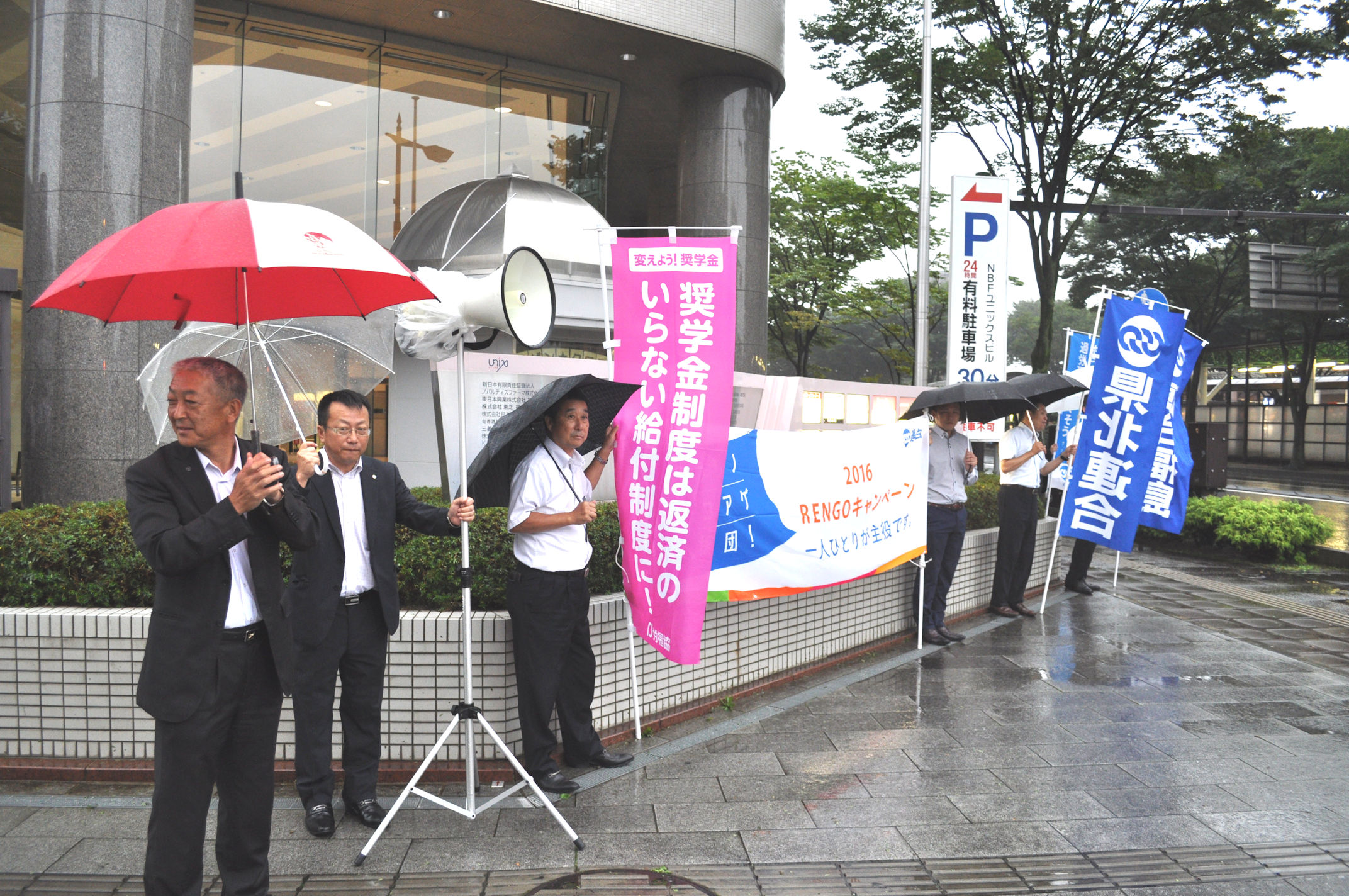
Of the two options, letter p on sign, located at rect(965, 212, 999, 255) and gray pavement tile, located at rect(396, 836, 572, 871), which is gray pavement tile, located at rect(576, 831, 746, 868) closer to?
gray pavement tile, located at rect(396, 836, 572, 871)

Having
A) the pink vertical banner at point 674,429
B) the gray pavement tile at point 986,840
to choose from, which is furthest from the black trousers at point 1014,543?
the gray pavement tile at point 986,840

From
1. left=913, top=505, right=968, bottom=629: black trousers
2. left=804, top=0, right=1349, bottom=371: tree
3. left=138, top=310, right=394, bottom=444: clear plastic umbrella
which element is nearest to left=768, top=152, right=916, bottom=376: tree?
left=804, top=0, right=1349, bottom=371: tree

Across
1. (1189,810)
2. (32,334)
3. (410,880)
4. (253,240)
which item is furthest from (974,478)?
(32,334)

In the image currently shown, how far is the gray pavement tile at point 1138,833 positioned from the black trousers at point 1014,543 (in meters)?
5.01

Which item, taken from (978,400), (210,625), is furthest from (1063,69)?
(210,625)

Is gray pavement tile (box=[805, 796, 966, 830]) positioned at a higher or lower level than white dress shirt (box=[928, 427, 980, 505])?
lower

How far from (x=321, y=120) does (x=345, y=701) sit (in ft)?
38.7

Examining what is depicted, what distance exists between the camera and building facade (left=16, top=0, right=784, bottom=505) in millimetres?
9234

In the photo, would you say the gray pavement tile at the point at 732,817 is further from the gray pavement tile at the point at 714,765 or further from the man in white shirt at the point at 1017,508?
the man in white shirt at the point at 1017,508

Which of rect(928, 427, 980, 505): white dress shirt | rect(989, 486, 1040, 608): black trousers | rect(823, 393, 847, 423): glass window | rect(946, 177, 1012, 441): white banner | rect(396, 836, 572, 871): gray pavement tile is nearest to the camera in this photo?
rect(396, 836, 572, 871): gray pavement tile

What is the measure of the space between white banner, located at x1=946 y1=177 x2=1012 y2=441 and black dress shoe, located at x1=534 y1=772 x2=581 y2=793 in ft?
29.2

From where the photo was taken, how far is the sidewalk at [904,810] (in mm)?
4051

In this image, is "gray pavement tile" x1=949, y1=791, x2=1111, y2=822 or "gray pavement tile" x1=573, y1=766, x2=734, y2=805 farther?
"gray pavement tile" x1=573, y1=766, x2=734, y2=805

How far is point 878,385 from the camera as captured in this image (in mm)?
12352
